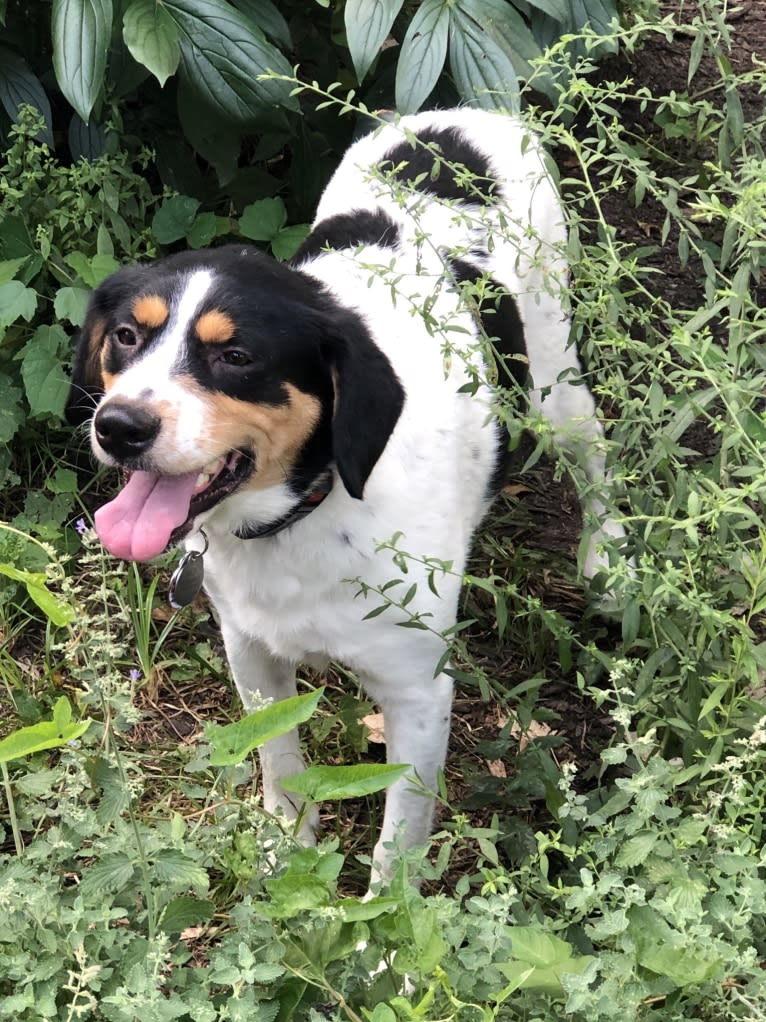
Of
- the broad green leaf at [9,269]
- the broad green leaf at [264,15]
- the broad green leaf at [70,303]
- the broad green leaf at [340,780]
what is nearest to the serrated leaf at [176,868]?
the broad green leaf at [340,780]

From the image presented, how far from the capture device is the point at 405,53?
3.43 metres

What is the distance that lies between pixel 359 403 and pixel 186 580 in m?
0.57

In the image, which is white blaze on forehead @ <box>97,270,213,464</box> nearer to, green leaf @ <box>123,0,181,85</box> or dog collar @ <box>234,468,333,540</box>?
dog collar @ <box>234,468,333,540</box>

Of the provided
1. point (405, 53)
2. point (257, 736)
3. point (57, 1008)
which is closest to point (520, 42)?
point (405, 53)

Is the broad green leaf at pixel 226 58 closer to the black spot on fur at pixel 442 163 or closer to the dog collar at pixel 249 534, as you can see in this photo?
the black spot on fur at pixel 442 163

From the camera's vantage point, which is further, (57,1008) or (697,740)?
(697,740)

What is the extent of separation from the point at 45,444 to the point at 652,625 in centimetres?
224

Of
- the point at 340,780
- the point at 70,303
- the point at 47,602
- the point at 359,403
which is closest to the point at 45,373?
the point at 70,303

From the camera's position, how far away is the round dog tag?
104 inches

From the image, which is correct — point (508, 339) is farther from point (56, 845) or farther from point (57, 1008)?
point (57, 1008)

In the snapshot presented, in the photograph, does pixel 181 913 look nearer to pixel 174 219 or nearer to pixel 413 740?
pixel 413 740

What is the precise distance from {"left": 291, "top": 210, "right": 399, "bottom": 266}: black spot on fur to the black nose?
2.88ft

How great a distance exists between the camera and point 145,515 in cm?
242

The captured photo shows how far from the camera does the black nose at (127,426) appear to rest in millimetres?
2275
